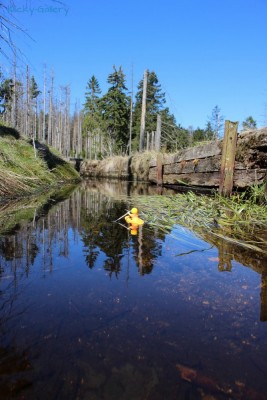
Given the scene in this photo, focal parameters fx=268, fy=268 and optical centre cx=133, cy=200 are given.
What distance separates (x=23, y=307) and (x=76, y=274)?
0.49 metres

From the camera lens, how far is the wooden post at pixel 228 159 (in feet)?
17.9

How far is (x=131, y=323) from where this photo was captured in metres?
1.19

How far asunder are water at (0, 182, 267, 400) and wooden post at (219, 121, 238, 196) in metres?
3.40

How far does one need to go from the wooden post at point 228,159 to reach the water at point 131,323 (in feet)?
11.1

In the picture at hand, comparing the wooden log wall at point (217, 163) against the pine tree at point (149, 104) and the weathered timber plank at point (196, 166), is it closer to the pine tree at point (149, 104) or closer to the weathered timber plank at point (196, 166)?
the weathered timber plank at point (196, 166)

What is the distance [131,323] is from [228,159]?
16.2 feet

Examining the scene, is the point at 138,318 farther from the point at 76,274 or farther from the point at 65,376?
the point at 76,274

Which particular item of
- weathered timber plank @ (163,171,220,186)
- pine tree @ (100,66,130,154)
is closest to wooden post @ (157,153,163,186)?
weathered timber plank @ (163,171,220,186)

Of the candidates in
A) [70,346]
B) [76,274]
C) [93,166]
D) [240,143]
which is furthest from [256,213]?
[93,166]

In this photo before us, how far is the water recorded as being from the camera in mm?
851

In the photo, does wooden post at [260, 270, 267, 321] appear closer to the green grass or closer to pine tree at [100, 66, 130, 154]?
the green grass

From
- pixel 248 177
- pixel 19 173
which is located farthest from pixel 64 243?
pixel 19 173

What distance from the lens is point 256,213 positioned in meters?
3.76

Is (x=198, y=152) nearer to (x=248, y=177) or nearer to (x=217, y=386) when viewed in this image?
(x=248, y=177)
